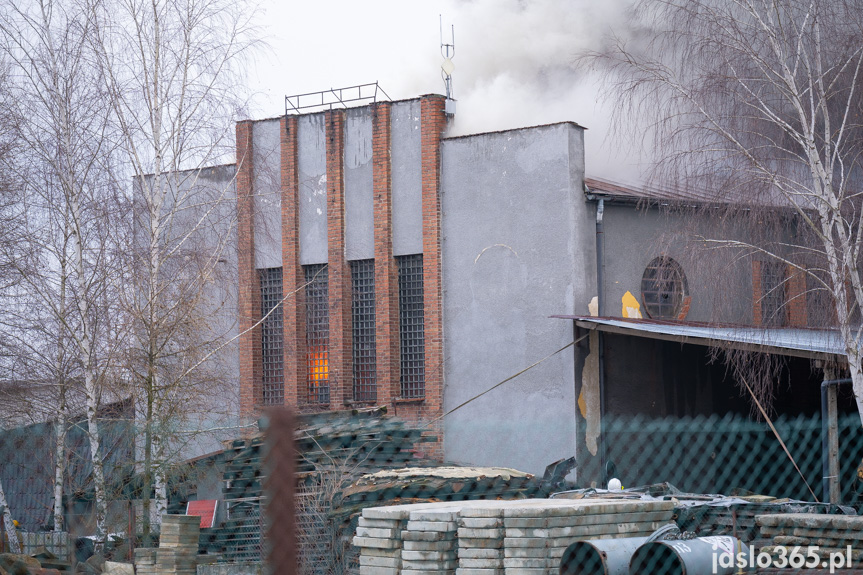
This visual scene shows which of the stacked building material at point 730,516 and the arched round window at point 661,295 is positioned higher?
the arched round window at point 661,295

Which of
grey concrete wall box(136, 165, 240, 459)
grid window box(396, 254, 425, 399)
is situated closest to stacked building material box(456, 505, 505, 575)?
grey concrete wall box(136, 165, 240, 459)

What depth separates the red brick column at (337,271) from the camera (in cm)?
2098

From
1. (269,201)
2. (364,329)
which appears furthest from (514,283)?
(269,201)

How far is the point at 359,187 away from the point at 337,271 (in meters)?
1.90

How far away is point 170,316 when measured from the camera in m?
16.0

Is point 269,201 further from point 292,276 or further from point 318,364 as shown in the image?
point 318,364

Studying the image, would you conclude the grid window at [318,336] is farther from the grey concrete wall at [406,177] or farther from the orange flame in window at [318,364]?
the grey concrete wall at [406,177]

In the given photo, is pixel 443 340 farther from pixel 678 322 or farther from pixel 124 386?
pixel 124 386

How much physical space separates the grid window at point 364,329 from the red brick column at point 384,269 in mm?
394

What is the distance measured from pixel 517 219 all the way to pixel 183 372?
23.8 ft

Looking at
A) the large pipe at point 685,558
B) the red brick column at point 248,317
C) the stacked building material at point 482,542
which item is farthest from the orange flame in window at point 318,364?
the large pipe at point 685,558

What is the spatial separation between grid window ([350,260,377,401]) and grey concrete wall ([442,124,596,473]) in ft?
6.18

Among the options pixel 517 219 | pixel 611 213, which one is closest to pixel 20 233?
pixel 517 219

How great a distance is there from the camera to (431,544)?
8633 millimetres
